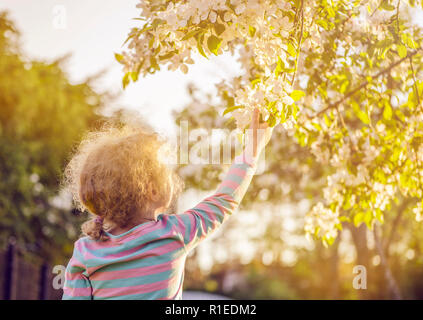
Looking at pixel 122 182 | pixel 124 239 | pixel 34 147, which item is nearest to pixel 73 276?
pixel 124 239

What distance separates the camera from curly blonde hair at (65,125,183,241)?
1482mm

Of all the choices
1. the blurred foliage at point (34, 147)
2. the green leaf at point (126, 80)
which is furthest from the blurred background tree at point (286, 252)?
the blurred foliage at point (34, 147)

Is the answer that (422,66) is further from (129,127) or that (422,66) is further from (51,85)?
(51,85)

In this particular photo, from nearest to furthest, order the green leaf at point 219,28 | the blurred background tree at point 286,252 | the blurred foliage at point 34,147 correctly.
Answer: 1. the green leaf at point 219,28
2. the blurred background tree at point 286,252
3. the blurred foliage at point 34,147

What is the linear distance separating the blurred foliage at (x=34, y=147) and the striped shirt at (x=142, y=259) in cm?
654

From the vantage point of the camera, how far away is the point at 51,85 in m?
9.20

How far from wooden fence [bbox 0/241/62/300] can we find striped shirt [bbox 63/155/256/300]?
4143 mm

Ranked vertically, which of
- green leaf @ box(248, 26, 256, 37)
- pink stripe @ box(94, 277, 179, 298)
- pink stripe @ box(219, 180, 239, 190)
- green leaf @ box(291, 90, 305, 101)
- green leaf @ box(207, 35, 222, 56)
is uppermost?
green leaf @ box(248, 26, 256, 37)

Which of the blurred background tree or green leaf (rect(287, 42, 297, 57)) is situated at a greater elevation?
the blurred background tree

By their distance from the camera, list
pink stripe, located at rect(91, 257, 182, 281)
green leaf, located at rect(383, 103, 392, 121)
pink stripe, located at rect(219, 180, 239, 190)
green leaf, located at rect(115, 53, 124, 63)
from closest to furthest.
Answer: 1. pink stripe, located at rect(91, 257, 182, 281)
2. pink stripe, located at rect(219, 180, 239, 190)
3. green leaf, located at rect(115, 53, 124, 63)
4. green leaf, located at rect(383, 103, 392, 121)

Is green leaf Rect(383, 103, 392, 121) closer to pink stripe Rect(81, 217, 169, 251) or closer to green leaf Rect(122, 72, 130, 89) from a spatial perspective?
green leaf Rect(122, 72, 130, 89)

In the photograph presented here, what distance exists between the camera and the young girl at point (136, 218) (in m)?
1.36

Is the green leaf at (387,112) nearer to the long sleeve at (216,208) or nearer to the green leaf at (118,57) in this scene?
the long sleeve at (216,208)

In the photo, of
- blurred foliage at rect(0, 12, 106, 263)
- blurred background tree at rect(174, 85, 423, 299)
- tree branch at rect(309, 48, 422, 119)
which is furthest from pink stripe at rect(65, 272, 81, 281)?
blurred foliage at rect(0, 12, 106, 263)
